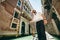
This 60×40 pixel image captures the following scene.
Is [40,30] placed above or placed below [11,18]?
below

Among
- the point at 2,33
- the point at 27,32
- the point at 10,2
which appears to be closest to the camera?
the point at 2,33

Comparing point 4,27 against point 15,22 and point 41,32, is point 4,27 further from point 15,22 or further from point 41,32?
point 41,32

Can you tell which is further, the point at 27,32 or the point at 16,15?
the point at 27,32

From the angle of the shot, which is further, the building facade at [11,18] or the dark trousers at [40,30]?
the building facade at [11,18]

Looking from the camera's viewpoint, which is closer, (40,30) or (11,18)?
(40,30)

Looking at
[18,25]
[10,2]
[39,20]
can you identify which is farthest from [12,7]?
[39,20]

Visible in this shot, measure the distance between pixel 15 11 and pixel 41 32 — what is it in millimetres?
917

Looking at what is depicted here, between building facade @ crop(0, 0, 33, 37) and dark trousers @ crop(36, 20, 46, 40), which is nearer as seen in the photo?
dark trousers @ crop(36, 20, 46, 40)

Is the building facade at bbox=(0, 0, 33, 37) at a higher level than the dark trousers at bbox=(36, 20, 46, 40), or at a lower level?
higher

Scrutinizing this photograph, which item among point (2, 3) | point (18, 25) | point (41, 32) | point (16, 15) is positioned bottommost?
point (41, 32)

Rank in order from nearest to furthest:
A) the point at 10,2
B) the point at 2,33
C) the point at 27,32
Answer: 1. the point at 2,33
2. the point at 10,2
3. the point at 27,32

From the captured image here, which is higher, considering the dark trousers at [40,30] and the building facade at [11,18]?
the building facade at [11,18]

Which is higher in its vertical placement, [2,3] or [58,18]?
[2,3]

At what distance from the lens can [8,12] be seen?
1082 mm
